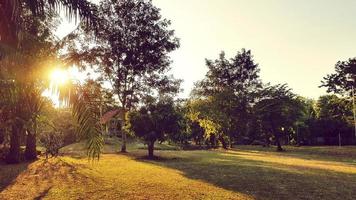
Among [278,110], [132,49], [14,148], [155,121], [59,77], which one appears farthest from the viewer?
[278,110]

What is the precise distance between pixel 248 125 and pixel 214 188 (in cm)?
4692

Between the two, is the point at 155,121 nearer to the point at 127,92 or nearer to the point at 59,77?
the point at 127,92

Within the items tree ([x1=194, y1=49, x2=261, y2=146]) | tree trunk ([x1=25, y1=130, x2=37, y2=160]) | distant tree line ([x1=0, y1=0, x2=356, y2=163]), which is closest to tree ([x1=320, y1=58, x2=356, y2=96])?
distant tree line ([x1=0, y1=0, x2=356, y2=163])

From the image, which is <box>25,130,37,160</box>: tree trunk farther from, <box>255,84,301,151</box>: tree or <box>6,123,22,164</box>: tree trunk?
<box>255,84,301,151</box>: tree

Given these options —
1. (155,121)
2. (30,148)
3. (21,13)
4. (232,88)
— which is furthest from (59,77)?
(232,88)

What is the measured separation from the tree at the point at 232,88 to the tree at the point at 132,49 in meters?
19.1

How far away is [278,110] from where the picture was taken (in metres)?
51.8

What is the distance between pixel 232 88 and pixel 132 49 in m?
26.8

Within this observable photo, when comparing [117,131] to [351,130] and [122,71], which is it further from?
[351,130]

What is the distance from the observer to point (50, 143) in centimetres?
2834

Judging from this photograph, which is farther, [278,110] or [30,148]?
[278,110]

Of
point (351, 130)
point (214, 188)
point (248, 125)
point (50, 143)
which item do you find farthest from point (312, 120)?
point (214, 188)

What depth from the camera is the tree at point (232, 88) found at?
5572 centimetres

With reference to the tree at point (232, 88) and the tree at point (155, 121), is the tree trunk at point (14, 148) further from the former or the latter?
the tree at point (232, 88)
